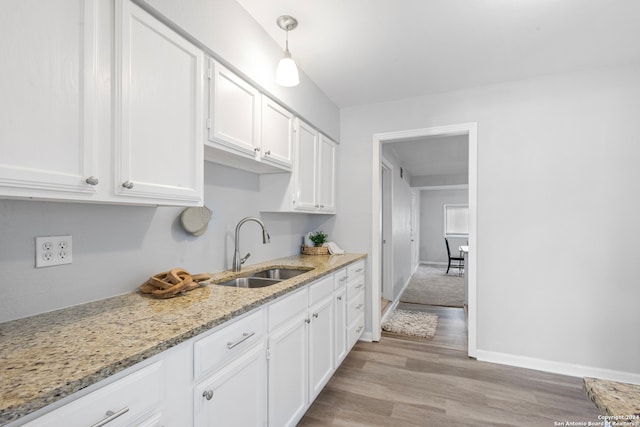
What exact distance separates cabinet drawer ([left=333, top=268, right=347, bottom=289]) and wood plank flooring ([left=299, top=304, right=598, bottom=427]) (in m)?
0.75

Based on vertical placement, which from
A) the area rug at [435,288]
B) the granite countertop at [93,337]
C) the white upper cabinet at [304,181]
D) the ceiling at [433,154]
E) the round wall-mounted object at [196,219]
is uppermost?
the ceiling at [433,154]

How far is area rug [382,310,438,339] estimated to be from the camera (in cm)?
346

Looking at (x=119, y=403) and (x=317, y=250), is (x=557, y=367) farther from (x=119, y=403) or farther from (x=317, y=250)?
(x=119, y=403)

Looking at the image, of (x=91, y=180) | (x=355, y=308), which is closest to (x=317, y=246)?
(x=355, y=308)

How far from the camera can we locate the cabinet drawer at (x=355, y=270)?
2.72 m

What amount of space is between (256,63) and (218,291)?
1.40m

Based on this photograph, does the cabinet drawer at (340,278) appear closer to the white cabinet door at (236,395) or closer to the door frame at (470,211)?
the door frame at (470,211)

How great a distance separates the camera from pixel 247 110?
6.12ft

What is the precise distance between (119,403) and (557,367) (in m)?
3.22

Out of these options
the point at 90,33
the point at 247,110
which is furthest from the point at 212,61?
the point at 90,33

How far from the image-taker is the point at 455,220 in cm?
930

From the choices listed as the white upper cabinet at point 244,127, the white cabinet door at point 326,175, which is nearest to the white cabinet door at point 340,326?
the white cabinet door at point 326,175

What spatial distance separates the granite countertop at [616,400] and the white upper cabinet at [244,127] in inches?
64.2

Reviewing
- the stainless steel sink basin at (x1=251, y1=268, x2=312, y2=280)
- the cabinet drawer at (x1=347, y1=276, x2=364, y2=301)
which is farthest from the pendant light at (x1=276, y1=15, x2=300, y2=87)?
the cabinet drawer at (x1=347, y1=276, x2=364, y2=301)
